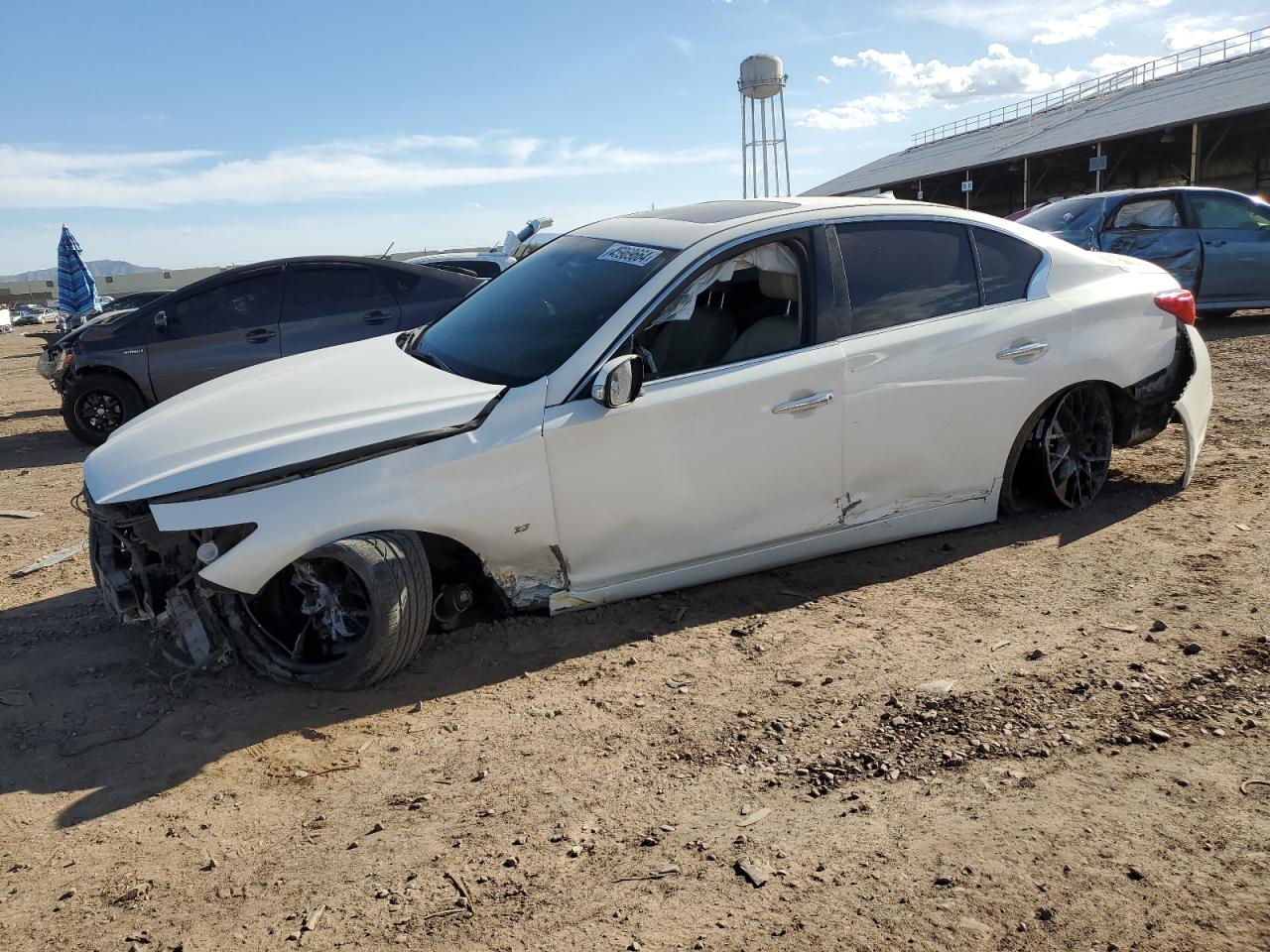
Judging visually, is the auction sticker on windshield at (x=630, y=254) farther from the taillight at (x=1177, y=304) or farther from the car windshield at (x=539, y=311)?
the taillight at (x=1177, y=304)

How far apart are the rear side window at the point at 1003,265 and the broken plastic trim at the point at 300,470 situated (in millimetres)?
2777

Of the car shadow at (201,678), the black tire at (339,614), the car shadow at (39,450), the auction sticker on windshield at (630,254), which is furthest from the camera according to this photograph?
the car shadow at (39,450)

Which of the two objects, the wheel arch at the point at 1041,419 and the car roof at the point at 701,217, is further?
the wheel arch at the point at 1041,419

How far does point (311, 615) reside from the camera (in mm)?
3889

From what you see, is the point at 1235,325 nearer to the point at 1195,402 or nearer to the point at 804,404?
the point at 1195,402

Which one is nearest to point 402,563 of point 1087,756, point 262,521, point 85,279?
point 262,521

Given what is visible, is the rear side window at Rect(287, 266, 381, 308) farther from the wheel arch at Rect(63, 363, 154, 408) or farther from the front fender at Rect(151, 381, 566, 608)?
the front fender at Rect(151, 381, 566, 608)

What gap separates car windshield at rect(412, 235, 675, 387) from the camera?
4.24 meters

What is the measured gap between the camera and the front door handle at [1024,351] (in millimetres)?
4867

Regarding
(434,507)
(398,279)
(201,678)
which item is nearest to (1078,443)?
(434,507)

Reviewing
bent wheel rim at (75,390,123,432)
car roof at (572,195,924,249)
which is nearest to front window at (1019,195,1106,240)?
car roof at (572,195,924,249)

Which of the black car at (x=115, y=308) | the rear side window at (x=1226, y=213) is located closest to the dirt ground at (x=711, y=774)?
the rear side window at (x=1226, y=213)

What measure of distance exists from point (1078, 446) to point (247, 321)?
722 centimetres

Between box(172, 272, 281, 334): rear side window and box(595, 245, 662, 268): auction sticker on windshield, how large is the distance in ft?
18.7
